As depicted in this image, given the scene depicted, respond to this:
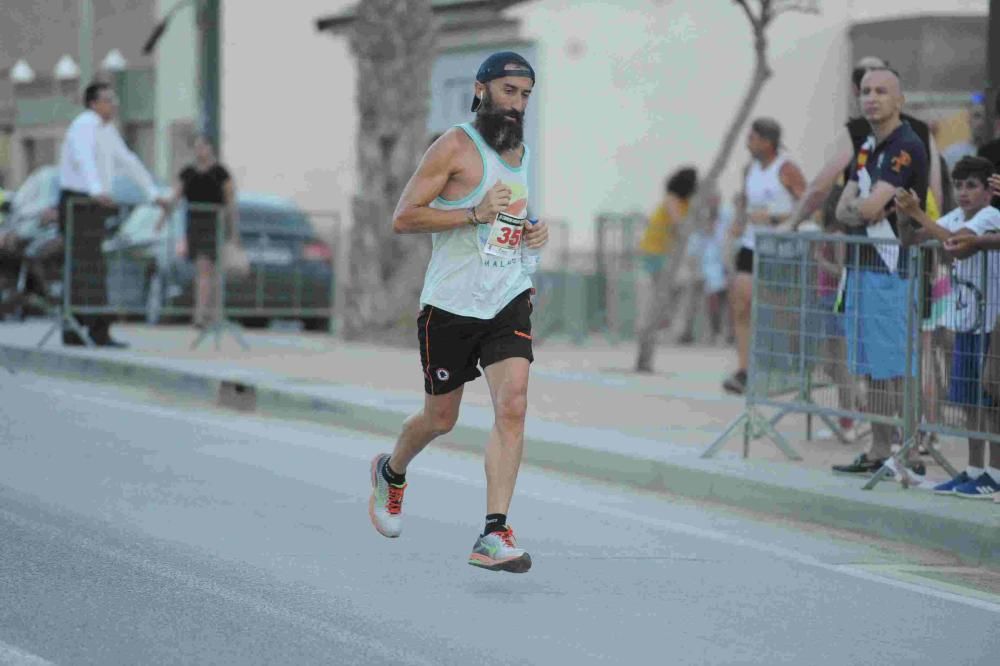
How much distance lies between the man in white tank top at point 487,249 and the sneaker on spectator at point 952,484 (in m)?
2.74

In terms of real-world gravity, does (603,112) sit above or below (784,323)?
above

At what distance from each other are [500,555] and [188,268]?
1223cm

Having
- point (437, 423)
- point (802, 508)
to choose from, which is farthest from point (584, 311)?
point (437, 423)

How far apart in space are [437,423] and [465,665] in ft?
6.55

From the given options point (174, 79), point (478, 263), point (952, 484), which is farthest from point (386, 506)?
point (174, 79)

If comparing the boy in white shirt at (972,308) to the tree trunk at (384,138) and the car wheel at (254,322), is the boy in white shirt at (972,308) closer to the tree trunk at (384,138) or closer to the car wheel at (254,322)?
the tree trunk at (384,138)

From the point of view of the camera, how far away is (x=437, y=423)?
777cm

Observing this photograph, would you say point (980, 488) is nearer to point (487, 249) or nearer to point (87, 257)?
point (487, 249)

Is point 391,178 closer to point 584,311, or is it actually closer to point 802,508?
point 584,311

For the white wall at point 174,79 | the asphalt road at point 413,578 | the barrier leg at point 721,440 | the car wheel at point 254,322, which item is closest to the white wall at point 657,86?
the car wheel at point 254,322

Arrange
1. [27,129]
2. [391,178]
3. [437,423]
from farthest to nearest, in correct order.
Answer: [27,129] → [391,178] → [437,423]

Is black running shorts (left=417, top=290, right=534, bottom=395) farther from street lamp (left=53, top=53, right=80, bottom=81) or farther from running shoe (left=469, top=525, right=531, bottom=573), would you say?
street lamp (left=53, top=53, right=80, bottom=81)

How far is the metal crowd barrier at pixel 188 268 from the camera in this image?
648 inches

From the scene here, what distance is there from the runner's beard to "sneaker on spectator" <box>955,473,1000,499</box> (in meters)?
3.13
